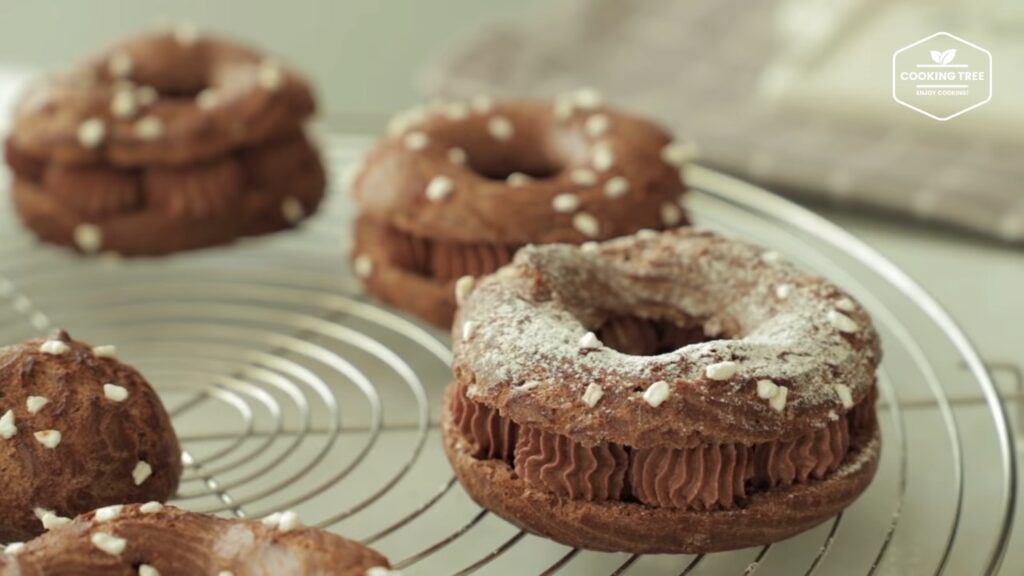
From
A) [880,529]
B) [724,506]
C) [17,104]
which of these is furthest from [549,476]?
[17,104]

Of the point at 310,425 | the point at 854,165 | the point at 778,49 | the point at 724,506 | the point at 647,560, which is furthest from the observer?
the point at 778,49

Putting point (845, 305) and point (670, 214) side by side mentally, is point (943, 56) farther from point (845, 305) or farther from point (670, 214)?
point (845, 305)

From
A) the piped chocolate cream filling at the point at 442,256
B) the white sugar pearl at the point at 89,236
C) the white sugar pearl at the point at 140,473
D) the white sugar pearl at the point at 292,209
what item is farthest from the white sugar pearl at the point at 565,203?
the white sugar pearl at the point at 89,236

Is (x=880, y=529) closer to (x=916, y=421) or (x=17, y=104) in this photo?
(x=916, y=421)

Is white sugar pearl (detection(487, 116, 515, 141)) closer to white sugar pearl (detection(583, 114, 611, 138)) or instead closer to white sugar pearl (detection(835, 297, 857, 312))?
white sugar pearl (detection(583, 114, 611, 138))

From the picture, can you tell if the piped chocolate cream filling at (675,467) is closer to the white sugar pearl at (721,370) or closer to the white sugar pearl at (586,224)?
the white sugar pearl at (721,370)
